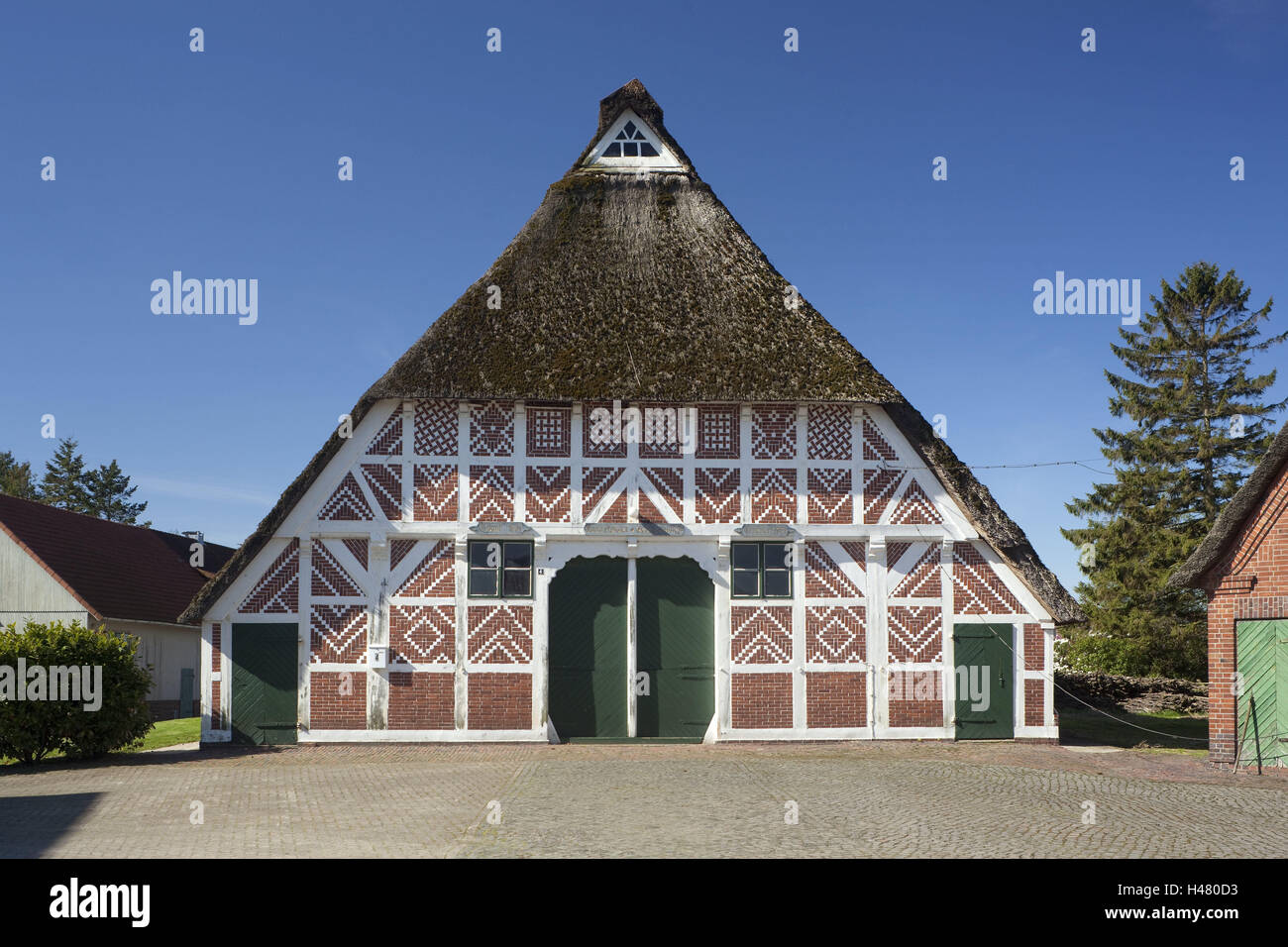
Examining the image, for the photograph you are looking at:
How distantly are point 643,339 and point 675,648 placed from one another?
5.50m

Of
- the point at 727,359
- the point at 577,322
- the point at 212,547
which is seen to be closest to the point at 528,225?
the point at 577,322

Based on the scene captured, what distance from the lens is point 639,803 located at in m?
12.2

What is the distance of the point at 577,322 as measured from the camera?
2006 centimetres

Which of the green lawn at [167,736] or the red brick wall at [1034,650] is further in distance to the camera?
the red brick wall at [1034,650]

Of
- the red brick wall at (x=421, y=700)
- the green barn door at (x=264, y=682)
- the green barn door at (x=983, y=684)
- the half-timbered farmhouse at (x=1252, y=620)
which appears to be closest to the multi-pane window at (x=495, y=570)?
the red brick wall at (x=421, y=700)

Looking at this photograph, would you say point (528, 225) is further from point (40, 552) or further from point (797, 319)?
point (40, 552)

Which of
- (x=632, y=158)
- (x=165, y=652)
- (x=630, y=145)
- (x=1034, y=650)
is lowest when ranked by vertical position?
(x=165, y=652)

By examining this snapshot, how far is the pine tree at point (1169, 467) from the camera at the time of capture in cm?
3603

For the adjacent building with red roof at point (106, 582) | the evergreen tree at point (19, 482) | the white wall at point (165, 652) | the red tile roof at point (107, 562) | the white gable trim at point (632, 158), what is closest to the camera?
the white gable trim at point (632, 158)

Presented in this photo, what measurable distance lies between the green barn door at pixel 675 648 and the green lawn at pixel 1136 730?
267 inches

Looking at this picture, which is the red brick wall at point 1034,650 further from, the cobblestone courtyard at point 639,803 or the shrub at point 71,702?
the shrub at point 71,702

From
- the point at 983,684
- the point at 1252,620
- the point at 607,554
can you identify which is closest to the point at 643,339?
the point at 607,554

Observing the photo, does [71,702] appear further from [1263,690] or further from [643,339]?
[1263,690]

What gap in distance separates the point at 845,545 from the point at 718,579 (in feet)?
7.59
